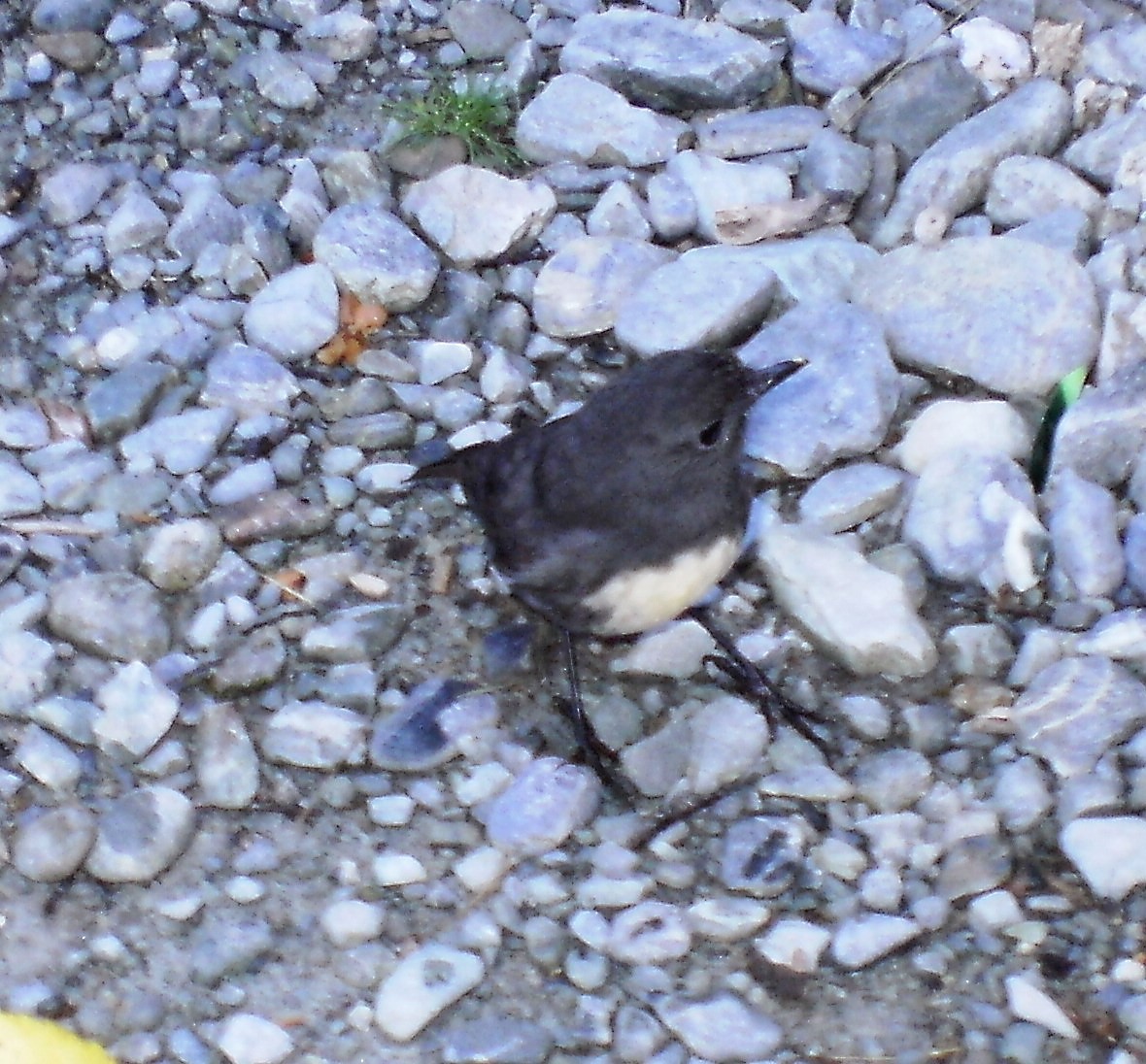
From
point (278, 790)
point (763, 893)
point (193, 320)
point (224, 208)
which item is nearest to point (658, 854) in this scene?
point (763, 893)

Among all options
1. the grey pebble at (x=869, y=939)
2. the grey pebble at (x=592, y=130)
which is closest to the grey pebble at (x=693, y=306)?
the grey pebble at (x=592, y=130)

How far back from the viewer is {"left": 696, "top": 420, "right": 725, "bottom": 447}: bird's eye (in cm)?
316

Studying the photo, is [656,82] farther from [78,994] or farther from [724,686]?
[78,994]

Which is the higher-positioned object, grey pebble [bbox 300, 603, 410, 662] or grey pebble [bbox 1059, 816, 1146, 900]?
grey pebble [bbox 1059, 816, 1146, 900]

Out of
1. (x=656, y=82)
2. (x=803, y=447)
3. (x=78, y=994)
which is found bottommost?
(x=78, y=994)

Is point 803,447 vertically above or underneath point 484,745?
above

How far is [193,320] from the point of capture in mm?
4051

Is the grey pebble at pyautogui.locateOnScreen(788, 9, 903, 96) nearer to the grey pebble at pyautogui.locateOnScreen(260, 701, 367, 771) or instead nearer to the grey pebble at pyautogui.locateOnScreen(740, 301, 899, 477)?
the grey pebble at pyautogui.locateOnScreen(740, 301, 899, 477)

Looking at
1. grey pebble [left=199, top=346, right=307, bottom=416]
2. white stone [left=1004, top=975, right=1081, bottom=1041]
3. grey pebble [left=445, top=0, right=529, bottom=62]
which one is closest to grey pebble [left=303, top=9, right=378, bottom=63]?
grey pebble [left=445, top=0, right=529, bottom=62]

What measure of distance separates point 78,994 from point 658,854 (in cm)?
107

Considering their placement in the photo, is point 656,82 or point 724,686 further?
point 656,82

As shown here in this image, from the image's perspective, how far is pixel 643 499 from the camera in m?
3.17

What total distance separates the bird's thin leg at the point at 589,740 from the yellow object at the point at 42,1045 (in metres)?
1.04

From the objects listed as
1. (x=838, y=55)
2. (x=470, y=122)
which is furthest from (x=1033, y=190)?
(x=470, y=122)
